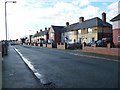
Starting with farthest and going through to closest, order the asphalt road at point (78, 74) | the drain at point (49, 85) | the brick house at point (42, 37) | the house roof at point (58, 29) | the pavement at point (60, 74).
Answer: the brick house at point (42, 37)
the house roof at point (58, 29)
the pavement at point (60, 74)
the asphalt road at point (78, 74)
the drain at point (49, 85)

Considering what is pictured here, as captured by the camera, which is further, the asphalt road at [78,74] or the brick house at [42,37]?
the brick house at [42,37]

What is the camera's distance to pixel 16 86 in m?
9.80

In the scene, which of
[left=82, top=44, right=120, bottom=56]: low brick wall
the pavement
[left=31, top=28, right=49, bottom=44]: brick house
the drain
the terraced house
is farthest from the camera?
[left=31, top=28, right=49, bottom=44]: brick house

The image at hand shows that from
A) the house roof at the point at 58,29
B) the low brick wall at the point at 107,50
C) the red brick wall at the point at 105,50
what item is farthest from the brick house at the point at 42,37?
the low brick wall at the point at 107,50

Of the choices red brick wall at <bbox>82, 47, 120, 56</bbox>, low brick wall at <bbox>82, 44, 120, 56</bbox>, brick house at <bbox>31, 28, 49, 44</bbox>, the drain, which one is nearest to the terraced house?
brick house at <bbox>31, 28, 49, 44</bbox>

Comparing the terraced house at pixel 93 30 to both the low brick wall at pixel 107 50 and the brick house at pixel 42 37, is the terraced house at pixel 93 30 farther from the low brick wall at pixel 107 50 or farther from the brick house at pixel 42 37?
the low brick wall at pixel 107 50

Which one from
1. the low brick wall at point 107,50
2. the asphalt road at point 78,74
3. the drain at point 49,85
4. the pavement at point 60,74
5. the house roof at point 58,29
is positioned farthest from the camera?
the house roof at point 58,29

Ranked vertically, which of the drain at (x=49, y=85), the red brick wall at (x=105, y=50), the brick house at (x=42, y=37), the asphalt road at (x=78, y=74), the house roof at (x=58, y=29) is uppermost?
the house roof at (x=58, y=29)

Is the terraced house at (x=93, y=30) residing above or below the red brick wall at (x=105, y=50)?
above

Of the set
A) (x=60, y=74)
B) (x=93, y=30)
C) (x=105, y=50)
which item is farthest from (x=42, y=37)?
(x=60, y=74)

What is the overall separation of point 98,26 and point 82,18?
14.1 meters

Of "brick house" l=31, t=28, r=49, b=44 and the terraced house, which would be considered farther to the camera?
"brick house" l=31, t=28, r=49, b=44

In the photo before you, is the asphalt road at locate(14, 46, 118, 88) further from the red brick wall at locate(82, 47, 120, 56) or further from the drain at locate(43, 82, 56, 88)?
the red brick wall at locate(82, 47, 120, 56)

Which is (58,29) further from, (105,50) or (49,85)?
(49,85)
